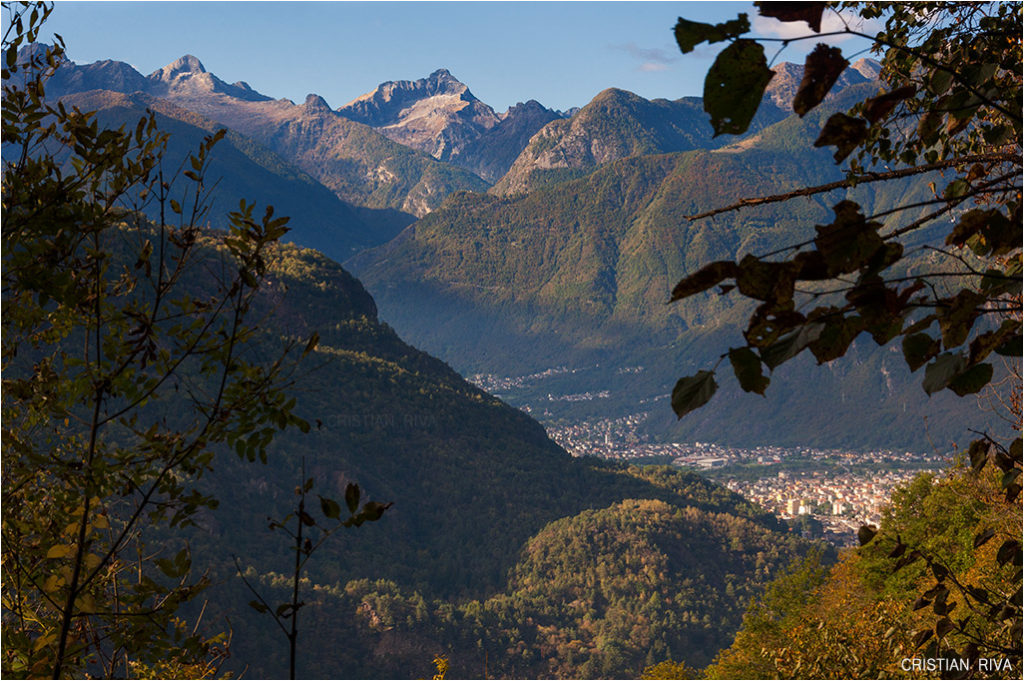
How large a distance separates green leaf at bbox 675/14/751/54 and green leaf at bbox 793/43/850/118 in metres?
0.14

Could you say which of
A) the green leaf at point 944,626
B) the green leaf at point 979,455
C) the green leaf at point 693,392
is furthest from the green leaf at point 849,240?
the green leaf at point 944,626

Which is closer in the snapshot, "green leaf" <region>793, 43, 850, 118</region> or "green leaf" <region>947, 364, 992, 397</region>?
"green leaf" <region>793, 43, 850, 118</region>

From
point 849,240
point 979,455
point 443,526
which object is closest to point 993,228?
point 849,240

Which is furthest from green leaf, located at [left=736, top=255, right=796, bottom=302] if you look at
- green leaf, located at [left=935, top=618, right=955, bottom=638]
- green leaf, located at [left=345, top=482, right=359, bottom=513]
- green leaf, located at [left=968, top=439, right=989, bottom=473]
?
green leaf, located at [left=935, top=618, right=955, bottom=638]

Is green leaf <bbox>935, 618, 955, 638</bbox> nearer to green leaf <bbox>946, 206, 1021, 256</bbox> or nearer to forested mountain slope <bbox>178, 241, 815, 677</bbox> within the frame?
green leaf <bbox>946, 206, 1021, 256</bbox>

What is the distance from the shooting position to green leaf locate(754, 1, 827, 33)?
1533 mm

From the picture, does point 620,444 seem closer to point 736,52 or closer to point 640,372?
point 640,372

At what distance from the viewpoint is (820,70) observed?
1.53m

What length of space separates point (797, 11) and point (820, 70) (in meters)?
0.11

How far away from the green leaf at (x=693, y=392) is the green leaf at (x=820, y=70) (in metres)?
0.49

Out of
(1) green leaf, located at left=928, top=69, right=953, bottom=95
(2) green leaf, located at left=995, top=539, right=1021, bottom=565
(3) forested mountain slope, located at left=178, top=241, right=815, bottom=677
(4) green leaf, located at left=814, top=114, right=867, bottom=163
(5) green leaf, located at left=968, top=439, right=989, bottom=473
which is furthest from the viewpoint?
(3) forested mountain slope, located at left=178, top=241, right=815, bottom=677

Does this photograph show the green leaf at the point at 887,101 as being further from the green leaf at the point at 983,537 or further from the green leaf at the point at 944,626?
the green leaf at the point at 944,626

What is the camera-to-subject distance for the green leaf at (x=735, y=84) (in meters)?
1.47

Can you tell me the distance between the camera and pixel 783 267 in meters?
1.46
